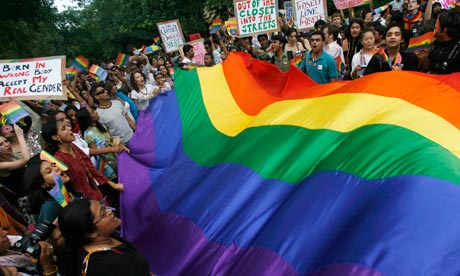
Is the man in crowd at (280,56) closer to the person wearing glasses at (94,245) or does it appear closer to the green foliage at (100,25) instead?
the person wearing glasses at (94,245)

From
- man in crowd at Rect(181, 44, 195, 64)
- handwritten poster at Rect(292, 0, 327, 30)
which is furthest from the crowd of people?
man in crowd at Rect(181, 44, 195, 64)

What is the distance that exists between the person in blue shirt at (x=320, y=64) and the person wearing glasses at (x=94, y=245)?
3736mm

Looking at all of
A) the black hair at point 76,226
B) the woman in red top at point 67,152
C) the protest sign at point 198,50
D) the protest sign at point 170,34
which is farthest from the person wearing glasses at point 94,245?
the protest sign at point 170,34

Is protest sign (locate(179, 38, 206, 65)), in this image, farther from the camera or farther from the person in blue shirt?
the camera

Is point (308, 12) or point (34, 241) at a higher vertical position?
point (308, 12)

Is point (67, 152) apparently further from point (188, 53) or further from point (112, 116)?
point (188, 53)

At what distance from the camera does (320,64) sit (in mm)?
5520

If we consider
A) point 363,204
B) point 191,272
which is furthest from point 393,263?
point 191,272

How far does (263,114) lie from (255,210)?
3.98 ft

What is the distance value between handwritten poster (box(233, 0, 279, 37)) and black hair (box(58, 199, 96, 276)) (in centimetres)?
624

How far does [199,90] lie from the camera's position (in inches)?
192

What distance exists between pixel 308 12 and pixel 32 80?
5.52 m

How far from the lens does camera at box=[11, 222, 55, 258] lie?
2489 mm

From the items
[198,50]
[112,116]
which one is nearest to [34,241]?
[112,116]
